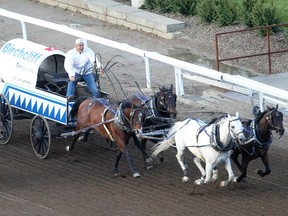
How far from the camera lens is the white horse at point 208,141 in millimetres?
14609

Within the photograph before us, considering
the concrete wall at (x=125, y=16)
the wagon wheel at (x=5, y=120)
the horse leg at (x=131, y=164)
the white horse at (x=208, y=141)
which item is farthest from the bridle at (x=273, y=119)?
the concrete wall at (x=125, y=16)

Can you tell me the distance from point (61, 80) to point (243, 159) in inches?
157

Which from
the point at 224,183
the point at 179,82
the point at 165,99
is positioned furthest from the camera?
the point at 179,82

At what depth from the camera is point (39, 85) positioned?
17.7m

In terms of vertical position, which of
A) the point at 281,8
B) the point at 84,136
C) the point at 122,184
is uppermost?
the point at 84,136

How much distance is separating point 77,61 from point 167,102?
7.59 feet

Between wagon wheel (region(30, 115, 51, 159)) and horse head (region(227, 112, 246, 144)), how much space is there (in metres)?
3.62

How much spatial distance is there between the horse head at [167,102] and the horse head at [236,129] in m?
1.31

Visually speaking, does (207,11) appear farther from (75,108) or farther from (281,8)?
(75,108)

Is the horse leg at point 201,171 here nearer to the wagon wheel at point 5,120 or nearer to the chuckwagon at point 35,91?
the chuckwagon at point 35,91

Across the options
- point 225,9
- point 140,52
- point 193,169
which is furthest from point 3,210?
point 225,9

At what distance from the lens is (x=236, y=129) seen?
14430mm

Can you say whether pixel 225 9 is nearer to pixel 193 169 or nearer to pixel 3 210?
pixel 193 169

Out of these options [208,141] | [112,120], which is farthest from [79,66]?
[208,141]
